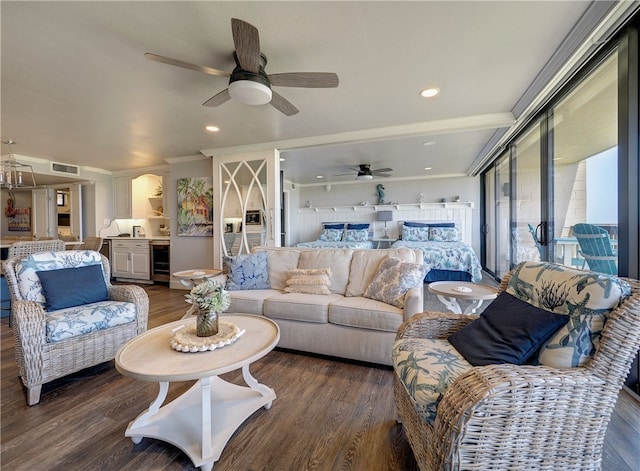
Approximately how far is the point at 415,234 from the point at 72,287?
6.08 m

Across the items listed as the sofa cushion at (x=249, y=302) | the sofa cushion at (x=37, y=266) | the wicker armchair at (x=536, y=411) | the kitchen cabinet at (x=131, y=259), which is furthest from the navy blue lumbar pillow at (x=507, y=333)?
the kitchen cabinet at (x=131, y=259)

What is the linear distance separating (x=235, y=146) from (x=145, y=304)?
2820mm

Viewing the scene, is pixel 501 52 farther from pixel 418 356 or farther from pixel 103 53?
pixel 103 53

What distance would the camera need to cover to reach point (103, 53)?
204cm

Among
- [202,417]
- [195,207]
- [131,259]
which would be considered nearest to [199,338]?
[202,417]

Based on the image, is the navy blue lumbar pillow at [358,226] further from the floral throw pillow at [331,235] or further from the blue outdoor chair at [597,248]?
the blue outdoor chair at [597,248]

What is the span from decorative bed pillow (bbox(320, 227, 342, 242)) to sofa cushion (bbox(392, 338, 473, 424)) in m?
5.65

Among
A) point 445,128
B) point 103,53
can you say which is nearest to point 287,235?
point 445,128

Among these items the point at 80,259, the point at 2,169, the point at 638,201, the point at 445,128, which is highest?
the point at 445,128

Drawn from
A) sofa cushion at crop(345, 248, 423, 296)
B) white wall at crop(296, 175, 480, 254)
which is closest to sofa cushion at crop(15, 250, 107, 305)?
sofa cushion at crop(345, 248, 423, 296)

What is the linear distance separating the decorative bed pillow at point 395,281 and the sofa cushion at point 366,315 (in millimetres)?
73

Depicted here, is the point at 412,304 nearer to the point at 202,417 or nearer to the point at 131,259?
the point at 202,417

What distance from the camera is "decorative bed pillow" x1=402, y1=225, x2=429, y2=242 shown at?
646cm

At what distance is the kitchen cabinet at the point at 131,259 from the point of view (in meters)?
5.52
